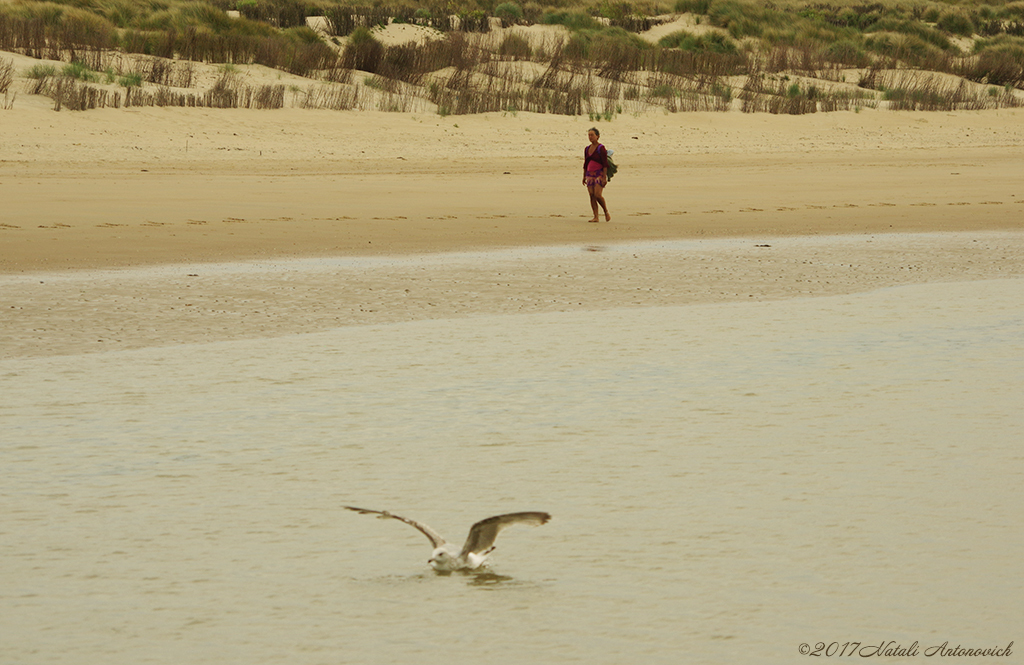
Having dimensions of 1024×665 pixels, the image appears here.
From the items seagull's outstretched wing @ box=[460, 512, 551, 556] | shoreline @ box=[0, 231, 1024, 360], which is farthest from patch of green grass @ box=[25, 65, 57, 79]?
seagull's outstretched wing @ box=[460, 512, 551, 556]

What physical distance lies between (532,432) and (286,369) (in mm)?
2097

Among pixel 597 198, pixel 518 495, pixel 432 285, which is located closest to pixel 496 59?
pixel 597 198

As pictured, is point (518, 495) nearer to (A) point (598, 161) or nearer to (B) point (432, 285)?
(B) point (432, 285)

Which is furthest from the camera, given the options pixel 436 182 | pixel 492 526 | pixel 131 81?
pixel 131 81

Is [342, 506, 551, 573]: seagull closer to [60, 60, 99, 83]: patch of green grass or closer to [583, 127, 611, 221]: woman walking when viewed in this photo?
[583, 127, 611, 221]: woman walking

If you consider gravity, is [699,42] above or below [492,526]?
above

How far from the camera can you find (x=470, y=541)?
15.8 feet

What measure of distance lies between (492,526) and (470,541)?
0.90 ft

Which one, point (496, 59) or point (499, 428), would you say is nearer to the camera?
point (499, 428)

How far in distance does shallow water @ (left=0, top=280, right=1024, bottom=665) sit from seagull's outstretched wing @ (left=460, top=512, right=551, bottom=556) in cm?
19

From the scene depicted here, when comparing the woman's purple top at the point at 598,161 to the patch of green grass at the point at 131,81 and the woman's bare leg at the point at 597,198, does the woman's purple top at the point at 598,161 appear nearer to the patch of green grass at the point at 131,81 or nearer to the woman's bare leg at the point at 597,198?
the woman's bare leg at the point at 597,198

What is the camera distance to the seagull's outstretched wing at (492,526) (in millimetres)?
4453

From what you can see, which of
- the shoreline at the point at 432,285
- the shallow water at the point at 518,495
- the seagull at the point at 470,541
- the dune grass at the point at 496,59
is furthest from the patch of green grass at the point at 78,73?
the seagull at the point at 470,541

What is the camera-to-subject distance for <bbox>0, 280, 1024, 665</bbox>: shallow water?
4.57m
